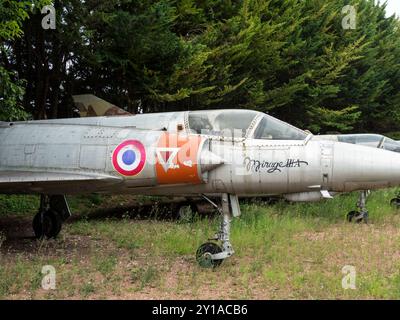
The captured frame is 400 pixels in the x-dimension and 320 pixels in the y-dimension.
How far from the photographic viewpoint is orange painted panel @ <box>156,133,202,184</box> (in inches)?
294

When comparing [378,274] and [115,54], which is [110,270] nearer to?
[378,274]

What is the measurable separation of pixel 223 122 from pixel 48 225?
190 inches

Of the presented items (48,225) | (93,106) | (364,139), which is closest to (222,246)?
A: (48,225)

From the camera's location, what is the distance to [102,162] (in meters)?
8.12

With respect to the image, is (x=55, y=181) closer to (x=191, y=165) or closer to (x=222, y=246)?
(x=191, y=165)

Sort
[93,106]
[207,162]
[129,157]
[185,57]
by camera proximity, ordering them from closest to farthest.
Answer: [207,162] → [129,157] → [93,106] → [185,57]

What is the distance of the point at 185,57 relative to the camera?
1387 centimetres

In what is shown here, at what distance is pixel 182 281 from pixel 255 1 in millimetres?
14442

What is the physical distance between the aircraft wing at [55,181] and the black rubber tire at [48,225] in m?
2.11

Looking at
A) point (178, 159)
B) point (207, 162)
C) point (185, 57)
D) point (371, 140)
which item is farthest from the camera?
point (371, 140)

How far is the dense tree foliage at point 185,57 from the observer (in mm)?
12383

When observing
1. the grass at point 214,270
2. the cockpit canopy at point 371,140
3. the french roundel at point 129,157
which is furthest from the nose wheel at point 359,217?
the french roundel at point 129,157

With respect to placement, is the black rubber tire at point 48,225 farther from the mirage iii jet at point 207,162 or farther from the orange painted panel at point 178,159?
the orange painted panel at point 178,159

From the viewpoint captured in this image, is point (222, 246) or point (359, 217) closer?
point (222, 246)
